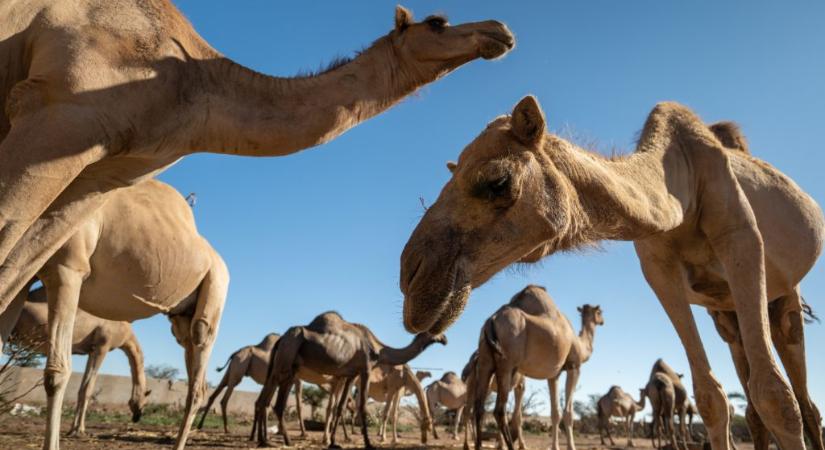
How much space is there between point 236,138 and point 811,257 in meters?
5.00

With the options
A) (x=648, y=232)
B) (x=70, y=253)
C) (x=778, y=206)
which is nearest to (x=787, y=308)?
(x=778, y=206)

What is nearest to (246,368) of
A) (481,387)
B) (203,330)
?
(481,387)

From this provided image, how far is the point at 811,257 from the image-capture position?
17.4 feet

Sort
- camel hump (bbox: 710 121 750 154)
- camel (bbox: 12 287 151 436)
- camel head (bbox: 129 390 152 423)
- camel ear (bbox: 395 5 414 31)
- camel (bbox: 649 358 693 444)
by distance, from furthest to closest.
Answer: camel (bbox: 649 358 693 444) < camel head (bbox: 129 390 152 423) < camel (bbox: 12 287 151 436) < camel hump (bbox: 710 121 750 154) < camel ear (bbox: 395 5 414 31)

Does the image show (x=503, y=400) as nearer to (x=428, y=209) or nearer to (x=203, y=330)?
(x=203, y=330)

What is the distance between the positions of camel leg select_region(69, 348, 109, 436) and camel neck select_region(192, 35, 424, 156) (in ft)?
31.6

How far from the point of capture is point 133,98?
9.88ft

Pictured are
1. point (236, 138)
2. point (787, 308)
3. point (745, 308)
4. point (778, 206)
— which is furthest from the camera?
point (787, 308)

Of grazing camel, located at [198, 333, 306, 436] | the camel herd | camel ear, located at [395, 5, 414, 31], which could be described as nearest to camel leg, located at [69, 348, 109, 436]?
grazing camel, located at [198, 333, 306, 436]

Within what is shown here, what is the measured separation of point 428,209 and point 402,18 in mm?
1823

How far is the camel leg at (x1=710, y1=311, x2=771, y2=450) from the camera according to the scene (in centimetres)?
534

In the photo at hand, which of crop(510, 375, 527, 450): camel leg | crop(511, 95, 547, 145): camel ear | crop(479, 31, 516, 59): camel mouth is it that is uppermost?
crop(479, 31, 516, 59): camel mouth

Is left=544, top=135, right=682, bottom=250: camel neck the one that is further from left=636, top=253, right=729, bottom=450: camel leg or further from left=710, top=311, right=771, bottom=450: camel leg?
left=710, top=311, right=771, bottom=450: camel leg

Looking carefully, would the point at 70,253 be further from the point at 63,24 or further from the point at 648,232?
the point at 648,232
